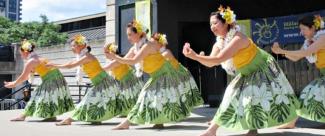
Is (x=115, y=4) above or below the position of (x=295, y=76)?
above

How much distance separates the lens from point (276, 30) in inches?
479

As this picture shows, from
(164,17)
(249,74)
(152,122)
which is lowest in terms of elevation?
(152,122)

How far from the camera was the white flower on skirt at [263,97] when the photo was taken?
16.2ft

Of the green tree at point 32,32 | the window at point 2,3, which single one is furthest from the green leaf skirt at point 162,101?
the window at point 2,3

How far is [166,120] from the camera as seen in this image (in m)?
6.46

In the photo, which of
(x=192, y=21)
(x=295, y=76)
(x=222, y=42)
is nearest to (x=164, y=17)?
(x=192, y=21)

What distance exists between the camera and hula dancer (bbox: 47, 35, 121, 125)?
24.6ft

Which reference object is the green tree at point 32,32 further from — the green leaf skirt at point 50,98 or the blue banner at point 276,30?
the green leaf skirt at point 50,98

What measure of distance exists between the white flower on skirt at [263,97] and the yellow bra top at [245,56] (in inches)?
12.1

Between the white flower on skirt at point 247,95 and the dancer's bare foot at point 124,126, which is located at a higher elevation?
the white flower on skirt at point 247,95

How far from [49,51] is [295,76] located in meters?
13.9

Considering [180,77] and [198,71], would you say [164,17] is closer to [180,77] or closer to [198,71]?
[198,71]

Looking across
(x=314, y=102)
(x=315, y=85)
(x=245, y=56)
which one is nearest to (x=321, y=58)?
(x=315, y=85)

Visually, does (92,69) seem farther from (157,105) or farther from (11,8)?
(11,8)
